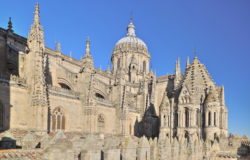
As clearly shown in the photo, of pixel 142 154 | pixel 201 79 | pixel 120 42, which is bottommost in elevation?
pixel 142 154

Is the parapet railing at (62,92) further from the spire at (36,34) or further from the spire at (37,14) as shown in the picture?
the spire at (37,14)

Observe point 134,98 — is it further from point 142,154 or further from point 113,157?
point 113,157

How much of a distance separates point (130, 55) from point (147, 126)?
24090mm

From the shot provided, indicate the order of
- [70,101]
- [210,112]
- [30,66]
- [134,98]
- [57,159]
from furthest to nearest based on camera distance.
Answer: [134,98], [210,112], [70,101], [30,66], [57,159]

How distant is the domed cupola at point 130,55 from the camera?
64500 mm

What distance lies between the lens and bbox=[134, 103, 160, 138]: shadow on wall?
4478 centimetres

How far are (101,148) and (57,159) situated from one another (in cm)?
465

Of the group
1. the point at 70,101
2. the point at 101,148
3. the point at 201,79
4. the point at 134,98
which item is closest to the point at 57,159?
the point at 101,148

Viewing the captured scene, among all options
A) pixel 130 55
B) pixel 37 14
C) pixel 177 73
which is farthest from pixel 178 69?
pixel 37 14

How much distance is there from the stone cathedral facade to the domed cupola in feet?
41.0

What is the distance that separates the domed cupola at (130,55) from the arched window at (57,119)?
3315 cm

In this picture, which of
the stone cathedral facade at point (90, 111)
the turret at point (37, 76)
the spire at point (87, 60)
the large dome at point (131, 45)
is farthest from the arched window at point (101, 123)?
the large dome at point (131, 45)

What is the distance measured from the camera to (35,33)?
28.0m

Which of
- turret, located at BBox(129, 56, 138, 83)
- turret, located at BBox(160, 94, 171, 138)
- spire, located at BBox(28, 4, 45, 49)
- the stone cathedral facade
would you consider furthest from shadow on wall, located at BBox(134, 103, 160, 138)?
spire, located at BBox(28, 4, 45, 49)
